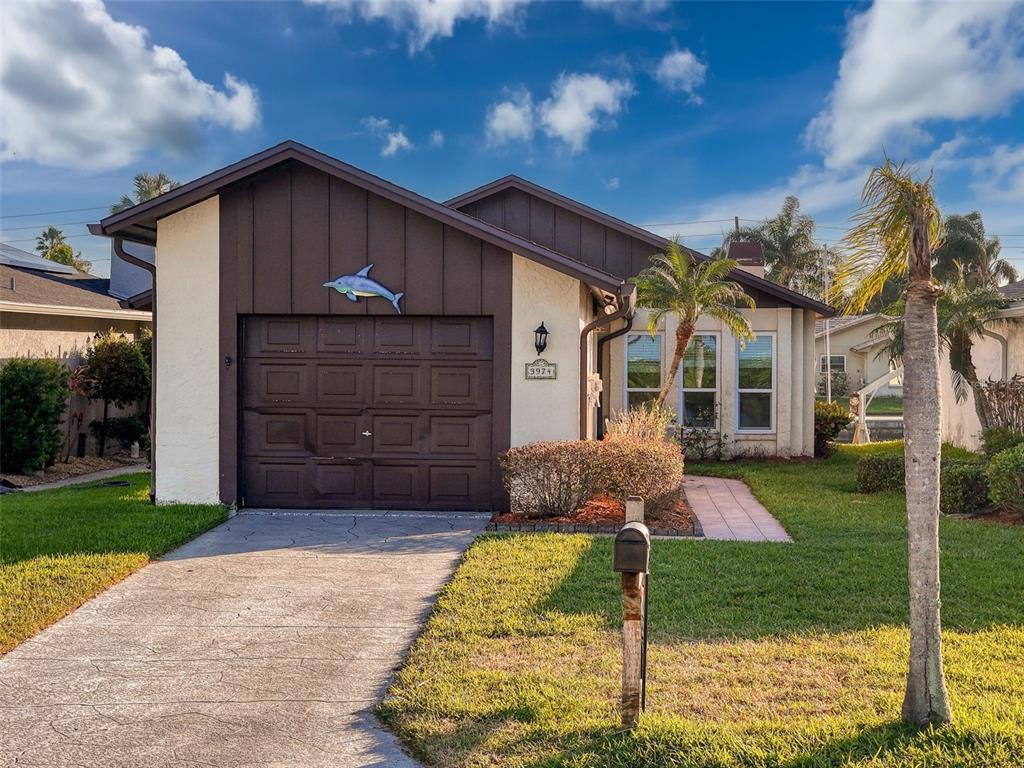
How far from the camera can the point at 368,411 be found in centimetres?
995

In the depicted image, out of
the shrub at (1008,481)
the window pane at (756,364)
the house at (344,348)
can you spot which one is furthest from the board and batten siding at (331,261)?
the window pane at (756,364)

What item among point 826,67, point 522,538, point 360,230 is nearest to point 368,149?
point 826,67

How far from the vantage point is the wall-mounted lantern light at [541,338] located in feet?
31.7

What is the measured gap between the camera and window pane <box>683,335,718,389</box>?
15812mm

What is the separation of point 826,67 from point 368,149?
41.2ft

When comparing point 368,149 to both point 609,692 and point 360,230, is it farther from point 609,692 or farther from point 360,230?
point 609,692

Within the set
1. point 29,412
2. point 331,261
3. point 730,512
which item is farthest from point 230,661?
point 29,412

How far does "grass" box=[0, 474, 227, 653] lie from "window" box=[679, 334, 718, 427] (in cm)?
926

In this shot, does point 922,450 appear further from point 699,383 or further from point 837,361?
point 837,361

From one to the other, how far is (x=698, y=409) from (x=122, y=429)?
439 inches

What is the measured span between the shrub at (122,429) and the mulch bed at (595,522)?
32.5 feet

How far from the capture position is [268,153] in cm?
941

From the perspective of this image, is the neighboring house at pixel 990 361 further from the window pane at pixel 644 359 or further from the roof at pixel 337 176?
the roof at pixel 337 176

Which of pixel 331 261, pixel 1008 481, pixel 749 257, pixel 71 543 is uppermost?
pixel 749 257
